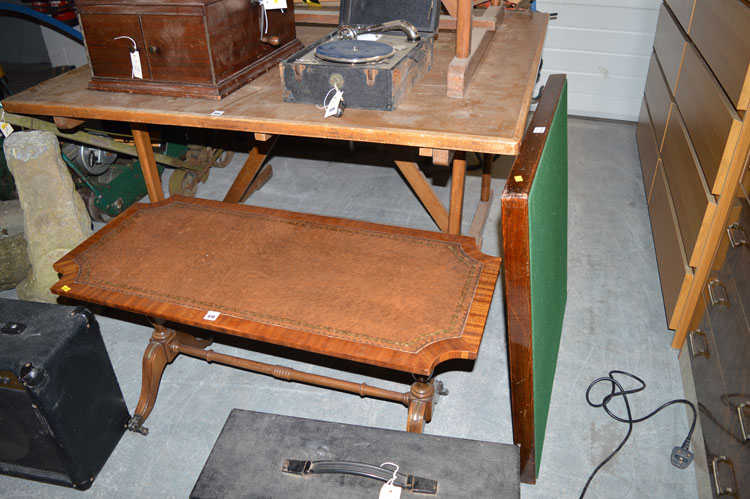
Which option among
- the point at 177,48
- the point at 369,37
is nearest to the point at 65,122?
the point at 177,48

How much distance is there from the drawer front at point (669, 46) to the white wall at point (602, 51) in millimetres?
489

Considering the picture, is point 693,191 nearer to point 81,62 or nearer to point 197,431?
point 197,431

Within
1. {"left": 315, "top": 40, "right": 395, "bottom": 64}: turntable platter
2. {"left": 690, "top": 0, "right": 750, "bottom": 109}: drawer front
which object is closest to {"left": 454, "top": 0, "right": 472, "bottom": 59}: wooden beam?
{"left": 315, "top": 40, "right": 395, "bottom": 64}: turntable platter

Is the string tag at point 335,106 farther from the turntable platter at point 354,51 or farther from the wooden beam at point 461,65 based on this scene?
the wooden beam at point 461,65

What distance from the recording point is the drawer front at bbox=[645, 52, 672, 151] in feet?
10.0

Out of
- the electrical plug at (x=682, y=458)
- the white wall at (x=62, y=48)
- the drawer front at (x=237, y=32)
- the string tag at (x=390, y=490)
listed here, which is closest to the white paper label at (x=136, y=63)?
the drawer front at (x=237, y=32)

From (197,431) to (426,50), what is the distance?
5.50 ft

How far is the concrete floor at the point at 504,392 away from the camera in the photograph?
193 centimetres

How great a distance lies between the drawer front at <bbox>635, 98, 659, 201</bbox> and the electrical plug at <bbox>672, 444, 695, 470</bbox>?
171 centimetres

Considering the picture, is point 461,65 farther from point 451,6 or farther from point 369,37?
point 451,6

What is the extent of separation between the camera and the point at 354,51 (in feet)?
6.38

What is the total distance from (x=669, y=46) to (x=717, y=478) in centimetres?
247

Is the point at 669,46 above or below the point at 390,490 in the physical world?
above

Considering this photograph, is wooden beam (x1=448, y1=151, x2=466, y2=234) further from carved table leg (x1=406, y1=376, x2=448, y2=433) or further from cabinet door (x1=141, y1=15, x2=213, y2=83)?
cabinet door (x1=141, y1=15, x2=213, y2=83)
